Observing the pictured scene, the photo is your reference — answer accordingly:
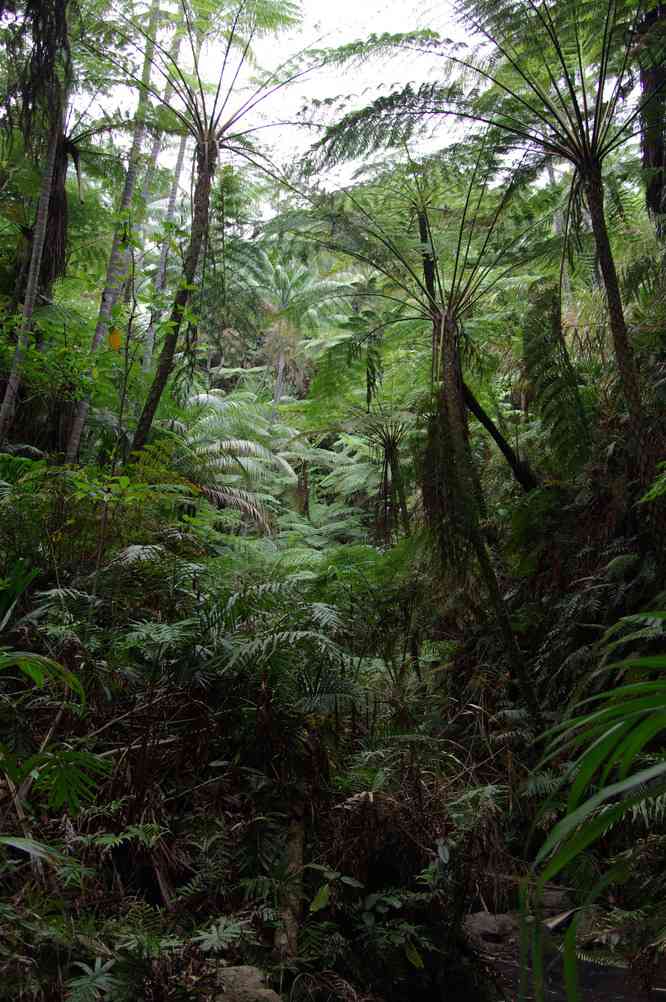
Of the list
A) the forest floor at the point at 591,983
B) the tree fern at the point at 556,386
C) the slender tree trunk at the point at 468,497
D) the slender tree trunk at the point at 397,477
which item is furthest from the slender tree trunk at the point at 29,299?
the forest floor at the point at 591,983

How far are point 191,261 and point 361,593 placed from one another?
2567mm

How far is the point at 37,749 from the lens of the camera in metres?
2.55

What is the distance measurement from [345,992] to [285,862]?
1.61 feet

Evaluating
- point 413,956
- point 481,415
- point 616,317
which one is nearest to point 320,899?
point 413,956

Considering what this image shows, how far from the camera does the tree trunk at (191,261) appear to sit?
16.9ft

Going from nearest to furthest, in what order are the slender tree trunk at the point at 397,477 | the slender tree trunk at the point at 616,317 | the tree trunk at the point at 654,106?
the slender tree trunk at the point at 616,317
the tree trunk at the point at 654,106
the slender tree trunk at the point at 397,477

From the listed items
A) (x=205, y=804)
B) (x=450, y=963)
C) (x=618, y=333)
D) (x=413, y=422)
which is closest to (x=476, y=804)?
(x=450, y=963)

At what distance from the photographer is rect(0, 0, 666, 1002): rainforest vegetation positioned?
2.16 m

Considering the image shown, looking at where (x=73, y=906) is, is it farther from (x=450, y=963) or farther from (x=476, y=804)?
(x=476, y=804)

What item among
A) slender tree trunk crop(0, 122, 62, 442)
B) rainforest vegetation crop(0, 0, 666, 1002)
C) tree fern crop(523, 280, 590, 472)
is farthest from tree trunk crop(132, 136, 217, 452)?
tree fern crop(523, 280, 590, 472)

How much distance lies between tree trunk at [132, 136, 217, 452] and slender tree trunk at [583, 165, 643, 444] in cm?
257

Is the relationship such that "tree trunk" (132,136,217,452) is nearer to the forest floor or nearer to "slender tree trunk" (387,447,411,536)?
"slender tree trunk" (387,447,411,536)

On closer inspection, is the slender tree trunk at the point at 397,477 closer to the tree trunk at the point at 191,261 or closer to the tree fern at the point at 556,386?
the tree fern at the point at 556,386

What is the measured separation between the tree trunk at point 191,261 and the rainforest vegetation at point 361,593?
1.5 inches
